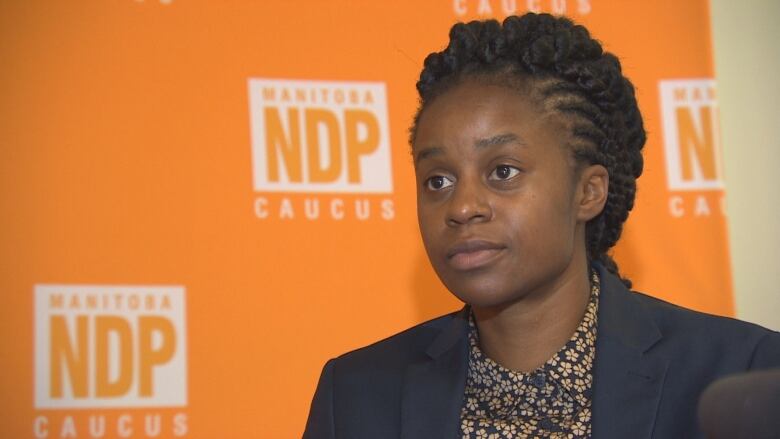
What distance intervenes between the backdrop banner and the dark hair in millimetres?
541

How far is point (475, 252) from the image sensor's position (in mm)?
1608

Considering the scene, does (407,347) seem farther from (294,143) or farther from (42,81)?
(42,81)

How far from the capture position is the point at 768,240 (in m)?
2.49

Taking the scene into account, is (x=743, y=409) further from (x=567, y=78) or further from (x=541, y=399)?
(x=567, y=78)

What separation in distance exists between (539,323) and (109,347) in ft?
3.02

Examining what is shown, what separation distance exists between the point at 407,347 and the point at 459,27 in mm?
592

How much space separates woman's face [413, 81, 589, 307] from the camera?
1.60 metres

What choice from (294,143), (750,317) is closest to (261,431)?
(294,143)

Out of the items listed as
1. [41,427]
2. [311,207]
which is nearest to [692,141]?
[311,207]

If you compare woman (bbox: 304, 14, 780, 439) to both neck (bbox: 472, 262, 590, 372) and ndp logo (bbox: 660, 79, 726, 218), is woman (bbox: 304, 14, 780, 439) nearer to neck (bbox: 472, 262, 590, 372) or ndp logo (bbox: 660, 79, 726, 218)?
neck (bbox: 472, 262, 590, 372)

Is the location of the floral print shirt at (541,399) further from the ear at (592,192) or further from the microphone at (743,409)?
the microphone at (743,409)

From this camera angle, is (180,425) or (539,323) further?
(180,425)

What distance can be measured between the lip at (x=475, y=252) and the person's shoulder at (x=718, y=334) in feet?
1.09

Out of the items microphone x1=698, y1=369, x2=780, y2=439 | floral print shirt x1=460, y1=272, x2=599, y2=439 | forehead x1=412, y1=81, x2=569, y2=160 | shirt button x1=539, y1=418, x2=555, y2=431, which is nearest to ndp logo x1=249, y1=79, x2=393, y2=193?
forehead x1=412, y1=81, x2=569, y2=160
